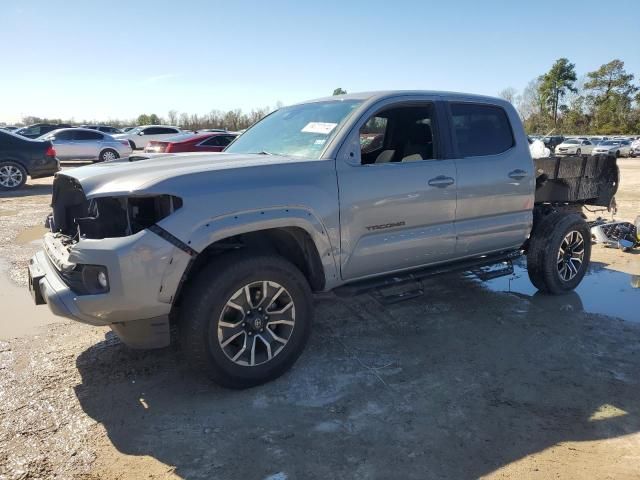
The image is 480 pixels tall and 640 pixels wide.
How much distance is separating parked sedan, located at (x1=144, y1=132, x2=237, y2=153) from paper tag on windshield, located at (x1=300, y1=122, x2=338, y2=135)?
361 inches

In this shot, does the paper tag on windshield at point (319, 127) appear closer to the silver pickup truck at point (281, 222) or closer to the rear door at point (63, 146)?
the silver pickup truck at point (281, 222)

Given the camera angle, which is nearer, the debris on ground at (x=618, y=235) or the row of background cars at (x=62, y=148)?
the debris on ground at (x=618, y=235)

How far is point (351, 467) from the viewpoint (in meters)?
2.64

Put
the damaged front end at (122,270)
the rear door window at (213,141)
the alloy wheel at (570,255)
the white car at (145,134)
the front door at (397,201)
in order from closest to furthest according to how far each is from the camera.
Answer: the damaged front end at (122,270) < the front door at (397,201) < the alloy wheel at (570,255) < the rear door window at (213,141) < the white car at (145,134)

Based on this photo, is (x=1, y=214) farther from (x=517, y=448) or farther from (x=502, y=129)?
(x=517, y=448)

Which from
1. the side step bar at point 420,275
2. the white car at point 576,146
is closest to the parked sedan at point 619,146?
the white car at point 576,146

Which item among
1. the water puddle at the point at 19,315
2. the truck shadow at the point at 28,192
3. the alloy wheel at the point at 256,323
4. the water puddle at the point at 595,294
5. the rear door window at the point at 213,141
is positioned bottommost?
the water puddle at the point at 595,294

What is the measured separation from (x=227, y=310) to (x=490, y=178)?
8.92 ft

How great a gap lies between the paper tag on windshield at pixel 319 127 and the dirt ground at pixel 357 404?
1.74m

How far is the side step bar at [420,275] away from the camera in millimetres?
3904

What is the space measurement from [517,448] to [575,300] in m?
3.03

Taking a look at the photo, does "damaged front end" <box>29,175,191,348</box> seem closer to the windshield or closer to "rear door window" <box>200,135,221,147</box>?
the windshield

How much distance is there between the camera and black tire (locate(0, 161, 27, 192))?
13000mm

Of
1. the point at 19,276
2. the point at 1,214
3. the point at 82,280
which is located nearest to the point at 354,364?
the point at 82,280
